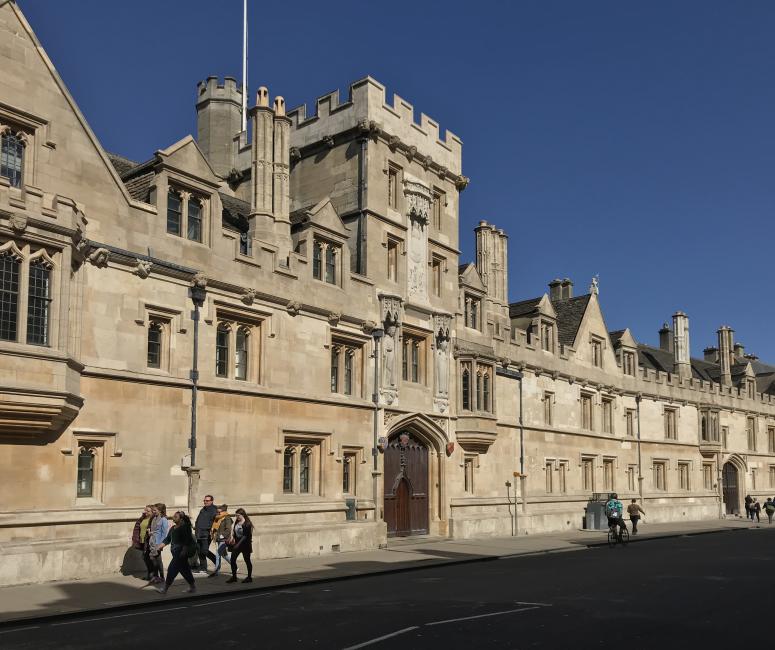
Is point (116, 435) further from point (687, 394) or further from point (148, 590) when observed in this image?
point (687, 394)

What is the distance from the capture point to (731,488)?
56125 mm

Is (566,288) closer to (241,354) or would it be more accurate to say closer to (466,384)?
(466,384)

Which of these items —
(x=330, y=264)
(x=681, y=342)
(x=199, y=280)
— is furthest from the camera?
(x=681, y=342)

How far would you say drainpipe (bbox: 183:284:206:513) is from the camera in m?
20.9

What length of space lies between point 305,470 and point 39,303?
10.3 m

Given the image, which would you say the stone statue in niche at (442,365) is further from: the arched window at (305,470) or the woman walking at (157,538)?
the woman walking at (157,538)

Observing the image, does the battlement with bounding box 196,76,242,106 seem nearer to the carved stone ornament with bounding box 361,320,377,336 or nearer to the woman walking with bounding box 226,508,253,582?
the carved stone ornament with bounding box 361,320,377,336

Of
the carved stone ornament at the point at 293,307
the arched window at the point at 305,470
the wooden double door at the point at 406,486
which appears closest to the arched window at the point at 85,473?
the arched window at the point at 305,470

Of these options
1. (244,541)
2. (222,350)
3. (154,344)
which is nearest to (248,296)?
(222,350)

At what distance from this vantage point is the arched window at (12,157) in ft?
59.8

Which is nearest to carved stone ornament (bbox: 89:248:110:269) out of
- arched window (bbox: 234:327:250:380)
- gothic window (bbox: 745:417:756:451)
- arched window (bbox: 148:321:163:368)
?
arched window (bbox: 148:321:163:368)

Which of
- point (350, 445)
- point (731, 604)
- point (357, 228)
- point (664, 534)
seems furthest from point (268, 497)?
point (664, 534)

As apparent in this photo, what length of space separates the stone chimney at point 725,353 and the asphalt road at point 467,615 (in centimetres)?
4052

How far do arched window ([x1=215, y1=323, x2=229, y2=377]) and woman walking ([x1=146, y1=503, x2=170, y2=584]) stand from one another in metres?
5.77
